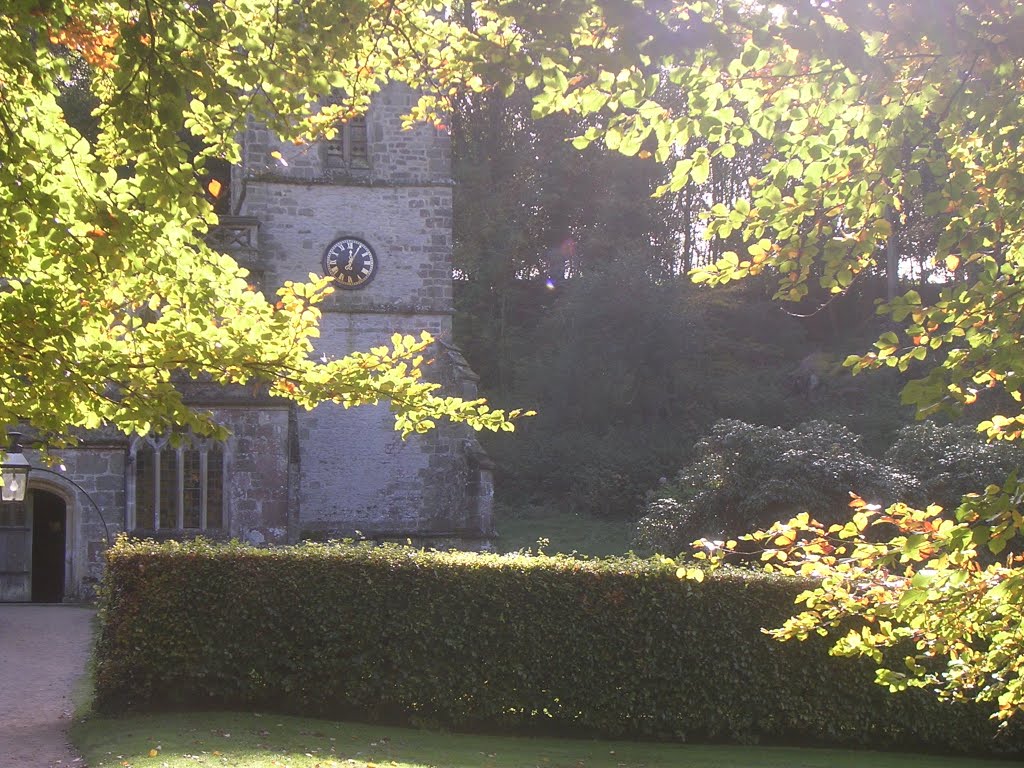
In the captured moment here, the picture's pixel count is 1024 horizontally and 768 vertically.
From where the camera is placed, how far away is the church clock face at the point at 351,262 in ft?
71.7

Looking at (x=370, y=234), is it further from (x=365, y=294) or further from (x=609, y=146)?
(x=609, y=146)

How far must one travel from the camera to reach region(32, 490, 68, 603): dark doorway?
21359 millimetres

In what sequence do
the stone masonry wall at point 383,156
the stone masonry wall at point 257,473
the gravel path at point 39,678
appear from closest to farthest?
the gravel path at point 39,678
the stone masonry wall at point 257,473
the stone masonry wall at point 383,156

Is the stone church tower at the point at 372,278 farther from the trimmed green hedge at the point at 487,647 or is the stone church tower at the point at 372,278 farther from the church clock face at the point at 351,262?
the trimmed green hedge at the point at 487,647

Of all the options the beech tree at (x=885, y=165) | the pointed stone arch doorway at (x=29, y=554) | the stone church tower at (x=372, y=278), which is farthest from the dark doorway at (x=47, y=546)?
the beech tree at (x=885, y=165)

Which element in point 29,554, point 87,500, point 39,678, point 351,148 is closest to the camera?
point 39,678

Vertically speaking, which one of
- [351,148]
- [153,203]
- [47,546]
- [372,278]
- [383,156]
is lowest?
[47,546]

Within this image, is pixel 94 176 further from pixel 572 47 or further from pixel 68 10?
pixel 572 47

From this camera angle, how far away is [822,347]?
34812mm

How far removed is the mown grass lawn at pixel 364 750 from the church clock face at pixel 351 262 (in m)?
12.1

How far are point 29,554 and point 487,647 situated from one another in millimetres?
10416

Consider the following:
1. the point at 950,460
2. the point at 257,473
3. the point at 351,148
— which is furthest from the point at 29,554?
the point at 950,460

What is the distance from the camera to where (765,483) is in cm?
1867

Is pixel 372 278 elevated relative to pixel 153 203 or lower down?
elevated
